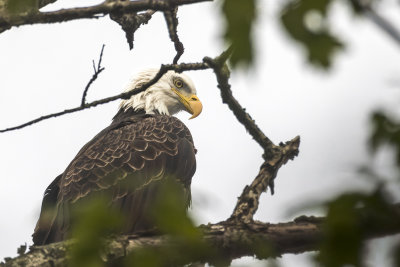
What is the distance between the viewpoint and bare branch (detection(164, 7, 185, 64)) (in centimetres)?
321

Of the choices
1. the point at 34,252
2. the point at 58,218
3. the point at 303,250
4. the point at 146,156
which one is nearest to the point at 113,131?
the point at 146,156

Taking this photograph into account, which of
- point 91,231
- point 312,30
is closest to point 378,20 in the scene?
point 312,30

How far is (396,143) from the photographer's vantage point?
4.62 feet

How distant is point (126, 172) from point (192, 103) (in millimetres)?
2009

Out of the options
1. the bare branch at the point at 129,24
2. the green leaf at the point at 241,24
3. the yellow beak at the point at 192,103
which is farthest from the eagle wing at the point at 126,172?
the green leaf at the point at 241,24

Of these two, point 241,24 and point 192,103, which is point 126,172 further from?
point 241,24

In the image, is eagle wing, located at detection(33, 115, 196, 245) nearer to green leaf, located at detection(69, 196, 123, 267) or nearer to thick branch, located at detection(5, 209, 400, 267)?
thick branch, located at detection(5, 209, 400, 267)

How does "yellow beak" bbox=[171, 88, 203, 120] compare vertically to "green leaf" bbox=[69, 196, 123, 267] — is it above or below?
above

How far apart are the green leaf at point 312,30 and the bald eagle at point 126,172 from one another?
3.81m

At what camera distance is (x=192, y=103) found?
24.7ft

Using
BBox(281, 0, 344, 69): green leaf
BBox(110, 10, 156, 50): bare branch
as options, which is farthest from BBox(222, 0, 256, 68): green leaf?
BBox(110, 10, 156, 50): bare branch

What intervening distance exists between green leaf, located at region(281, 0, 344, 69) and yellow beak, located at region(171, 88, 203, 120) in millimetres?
5879

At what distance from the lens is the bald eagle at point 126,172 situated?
5434 millimetres

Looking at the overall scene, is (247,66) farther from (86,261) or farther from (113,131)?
(113,131)
